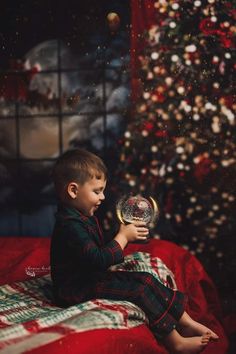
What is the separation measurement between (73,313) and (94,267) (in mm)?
255

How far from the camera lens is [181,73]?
3.16 meters

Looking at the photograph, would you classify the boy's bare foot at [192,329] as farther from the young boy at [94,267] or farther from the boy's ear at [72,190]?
the boy's ear at [72,190]

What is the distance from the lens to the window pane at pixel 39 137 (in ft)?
12.0

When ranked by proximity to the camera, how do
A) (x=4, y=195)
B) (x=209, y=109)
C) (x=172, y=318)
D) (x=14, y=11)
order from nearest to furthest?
(x=172, y=318), (x=209, y=109), (x=14, y=11), (x=4, y=195)

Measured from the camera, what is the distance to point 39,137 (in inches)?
146

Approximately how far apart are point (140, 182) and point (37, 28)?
1258mm

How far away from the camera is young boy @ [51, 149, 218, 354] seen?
64.7 inches

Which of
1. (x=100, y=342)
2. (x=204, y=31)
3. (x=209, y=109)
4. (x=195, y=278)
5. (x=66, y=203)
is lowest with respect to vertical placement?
(x=195, y=278)

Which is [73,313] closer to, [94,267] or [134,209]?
[94,267]

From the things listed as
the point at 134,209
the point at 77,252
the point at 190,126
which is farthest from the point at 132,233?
the point at 190,126

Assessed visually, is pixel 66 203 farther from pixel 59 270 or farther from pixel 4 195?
pixel 4 195

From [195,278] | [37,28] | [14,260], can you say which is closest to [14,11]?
[37,28]

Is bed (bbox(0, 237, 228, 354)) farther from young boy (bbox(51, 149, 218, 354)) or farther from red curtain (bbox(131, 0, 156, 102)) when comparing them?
red curtain (bbox(131, 0, 156, 102))

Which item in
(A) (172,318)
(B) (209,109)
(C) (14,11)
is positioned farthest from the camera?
(C) (14,11)
